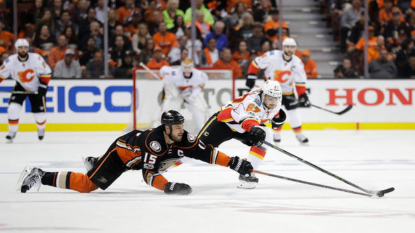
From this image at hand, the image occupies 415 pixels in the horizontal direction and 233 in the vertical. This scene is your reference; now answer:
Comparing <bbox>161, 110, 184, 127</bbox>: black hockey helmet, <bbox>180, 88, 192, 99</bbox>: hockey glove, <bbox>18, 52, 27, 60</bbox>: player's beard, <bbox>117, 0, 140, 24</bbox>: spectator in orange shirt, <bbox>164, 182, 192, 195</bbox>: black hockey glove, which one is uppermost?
<bbox>117, 0, 140, 24</bbox>: spectator in orange shirt

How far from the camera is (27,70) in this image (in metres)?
9.07

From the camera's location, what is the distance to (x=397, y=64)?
10766 mm

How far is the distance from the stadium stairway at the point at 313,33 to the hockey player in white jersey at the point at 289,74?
76.7 inches

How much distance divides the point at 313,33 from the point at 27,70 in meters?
4.50

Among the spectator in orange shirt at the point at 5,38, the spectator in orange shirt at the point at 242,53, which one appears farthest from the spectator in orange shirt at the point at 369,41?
the spectator in orange shirt at the point at 5,38

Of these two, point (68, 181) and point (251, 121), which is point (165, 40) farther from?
point (68, 181)

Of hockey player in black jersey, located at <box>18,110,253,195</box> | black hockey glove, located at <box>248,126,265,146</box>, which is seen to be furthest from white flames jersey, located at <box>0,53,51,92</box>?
black hockey glove, located at <box>248,126,265,146</box>

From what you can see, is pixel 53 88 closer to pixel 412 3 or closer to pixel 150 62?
pixel 150 62

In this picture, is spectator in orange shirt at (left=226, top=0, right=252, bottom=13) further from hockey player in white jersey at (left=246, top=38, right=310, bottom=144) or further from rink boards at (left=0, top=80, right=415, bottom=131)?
hockey player in white jersey at (left=246, top=38, right=310, bottom=144)

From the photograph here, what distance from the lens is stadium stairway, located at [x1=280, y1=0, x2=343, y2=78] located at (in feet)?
35.8

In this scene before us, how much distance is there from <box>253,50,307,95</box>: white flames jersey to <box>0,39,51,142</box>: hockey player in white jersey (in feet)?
9.12

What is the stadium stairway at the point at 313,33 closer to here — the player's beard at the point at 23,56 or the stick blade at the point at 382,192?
the player's beard at the point at 23,56

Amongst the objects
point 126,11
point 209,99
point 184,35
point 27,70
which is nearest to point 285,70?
point 209,99

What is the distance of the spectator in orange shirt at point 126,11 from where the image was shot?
10.4m
